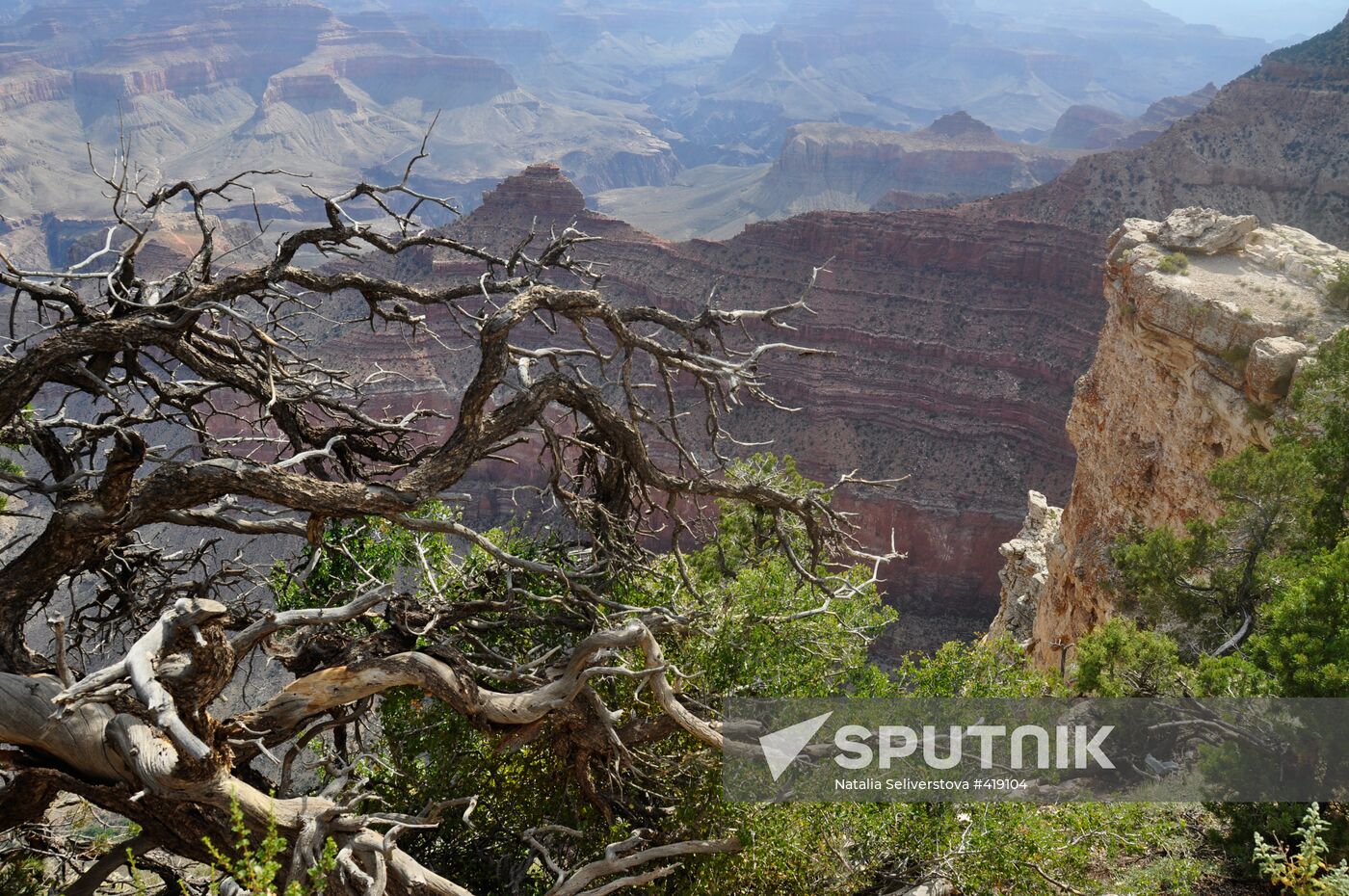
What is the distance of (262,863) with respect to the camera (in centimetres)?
615

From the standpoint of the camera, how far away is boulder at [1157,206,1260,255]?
2027cm

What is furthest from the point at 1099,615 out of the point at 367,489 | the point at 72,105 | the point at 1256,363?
the point at 72,105

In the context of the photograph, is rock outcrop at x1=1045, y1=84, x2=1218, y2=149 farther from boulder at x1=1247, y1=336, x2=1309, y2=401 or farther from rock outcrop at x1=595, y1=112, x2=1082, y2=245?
boulder at x1=1247, y1=336, x2=1309, y2=401

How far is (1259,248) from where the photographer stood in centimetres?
2030

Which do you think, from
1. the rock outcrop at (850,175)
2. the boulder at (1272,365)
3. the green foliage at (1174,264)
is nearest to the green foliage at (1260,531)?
the boulder at (1272,365)

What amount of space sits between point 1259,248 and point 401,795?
2015 cm

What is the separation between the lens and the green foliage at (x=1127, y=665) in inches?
396

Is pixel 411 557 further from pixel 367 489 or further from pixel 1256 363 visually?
pixel 1256 363

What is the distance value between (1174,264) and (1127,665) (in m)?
12.3

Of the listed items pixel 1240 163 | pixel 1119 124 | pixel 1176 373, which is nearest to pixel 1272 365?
→ pixel 1176 373

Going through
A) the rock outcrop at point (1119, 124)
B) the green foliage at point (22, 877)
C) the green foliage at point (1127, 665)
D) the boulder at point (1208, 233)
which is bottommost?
the green foliage at point (22, 877)

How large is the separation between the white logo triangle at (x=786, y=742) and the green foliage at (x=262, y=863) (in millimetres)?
3570

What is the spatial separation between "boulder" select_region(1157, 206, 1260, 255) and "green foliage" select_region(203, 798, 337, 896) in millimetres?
20581

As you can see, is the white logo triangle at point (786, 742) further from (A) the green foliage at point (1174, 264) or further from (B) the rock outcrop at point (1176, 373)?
(A) the green foliage at point (1174, 264)
